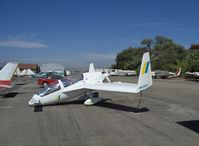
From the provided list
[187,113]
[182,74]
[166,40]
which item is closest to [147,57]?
[187,113]

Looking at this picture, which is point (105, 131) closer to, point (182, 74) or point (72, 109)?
point (72, 109)

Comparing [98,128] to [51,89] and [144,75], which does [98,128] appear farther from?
[51,89]

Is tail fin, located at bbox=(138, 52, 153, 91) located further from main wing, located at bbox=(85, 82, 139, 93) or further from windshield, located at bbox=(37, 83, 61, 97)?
windshield, located at bbox=(37, 83, 61, 97)

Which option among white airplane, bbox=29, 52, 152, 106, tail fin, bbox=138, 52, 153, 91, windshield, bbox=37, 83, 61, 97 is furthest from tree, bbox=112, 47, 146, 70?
tail fin, bbox=138, 52, 153, 91

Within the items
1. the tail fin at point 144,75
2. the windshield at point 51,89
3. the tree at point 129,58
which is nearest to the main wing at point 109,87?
the tail fin at point 144,75

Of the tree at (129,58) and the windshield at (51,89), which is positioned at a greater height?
the tree at (129,58)

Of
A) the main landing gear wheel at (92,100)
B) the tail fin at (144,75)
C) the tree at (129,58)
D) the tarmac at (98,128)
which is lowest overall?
the tarmac at (98,128)

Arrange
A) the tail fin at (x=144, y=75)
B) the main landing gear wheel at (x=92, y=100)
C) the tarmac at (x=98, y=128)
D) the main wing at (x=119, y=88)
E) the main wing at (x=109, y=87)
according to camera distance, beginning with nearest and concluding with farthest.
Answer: the tarmac at (x=98, y=128), the tail fin at (x=144, y=75), the main wing at (x=119, y=88), the main wing at (x=109, y=87), the main landing gear wheel at (x=92, y=100)

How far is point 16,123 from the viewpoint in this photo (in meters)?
8.59

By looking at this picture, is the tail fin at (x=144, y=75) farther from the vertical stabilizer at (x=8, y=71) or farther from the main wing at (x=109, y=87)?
the vertical stabilizer at (x=8, y=71)

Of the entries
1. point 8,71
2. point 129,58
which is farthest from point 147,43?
point 8,71

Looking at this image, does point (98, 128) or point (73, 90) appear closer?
point (98, 128)

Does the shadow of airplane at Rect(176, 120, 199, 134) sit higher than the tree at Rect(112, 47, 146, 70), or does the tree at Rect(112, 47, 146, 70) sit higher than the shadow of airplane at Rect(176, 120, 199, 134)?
the tree at Rect(112, 47, 146, 70)

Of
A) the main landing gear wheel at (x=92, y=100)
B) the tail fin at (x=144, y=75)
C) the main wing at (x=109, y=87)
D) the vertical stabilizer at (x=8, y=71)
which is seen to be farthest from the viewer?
the vertical stabilizer at (x=8, y=71)
